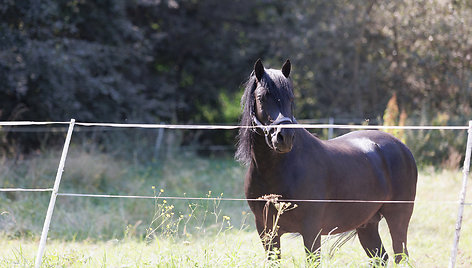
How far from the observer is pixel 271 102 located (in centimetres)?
399

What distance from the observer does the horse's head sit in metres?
3.89

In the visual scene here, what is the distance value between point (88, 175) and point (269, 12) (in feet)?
31.8

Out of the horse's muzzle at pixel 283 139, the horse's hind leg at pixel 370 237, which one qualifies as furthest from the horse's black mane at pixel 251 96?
the horse's hind leg at pixel 370 237

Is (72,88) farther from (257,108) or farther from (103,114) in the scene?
(257,108)

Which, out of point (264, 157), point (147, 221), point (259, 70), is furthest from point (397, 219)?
point (147, 221)

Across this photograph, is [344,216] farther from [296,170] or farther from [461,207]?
[461,207]

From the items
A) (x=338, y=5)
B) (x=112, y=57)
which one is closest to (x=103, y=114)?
(x=112, y=57)

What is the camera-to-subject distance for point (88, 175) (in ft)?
32.8

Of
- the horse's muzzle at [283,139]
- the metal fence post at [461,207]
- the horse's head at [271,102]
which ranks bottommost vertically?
the metal fence post at [461,207]

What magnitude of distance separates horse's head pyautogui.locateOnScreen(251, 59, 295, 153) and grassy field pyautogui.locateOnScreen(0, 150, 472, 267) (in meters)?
0.73

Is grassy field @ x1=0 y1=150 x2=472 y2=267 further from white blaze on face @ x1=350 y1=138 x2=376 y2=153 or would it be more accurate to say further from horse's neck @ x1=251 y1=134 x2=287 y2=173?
white blaze on face @ x1=350 y1=138 x2=376 y2=153

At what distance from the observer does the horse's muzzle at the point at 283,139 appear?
3678mm

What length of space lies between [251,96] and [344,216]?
1304 millimetres

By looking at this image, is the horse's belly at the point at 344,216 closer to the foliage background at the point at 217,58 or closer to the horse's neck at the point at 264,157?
the horse's neck at the point at 264,157
